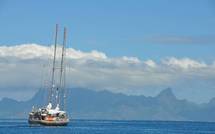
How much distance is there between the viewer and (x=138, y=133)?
649 ft

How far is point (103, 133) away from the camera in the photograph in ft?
640

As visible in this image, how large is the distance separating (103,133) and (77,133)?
9241mm

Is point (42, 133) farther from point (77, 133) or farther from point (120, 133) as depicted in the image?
point (120, 133)

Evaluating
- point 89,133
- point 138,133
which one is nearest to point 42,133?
point 89,133

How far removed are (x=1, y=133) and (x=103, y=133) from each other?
27.7 m

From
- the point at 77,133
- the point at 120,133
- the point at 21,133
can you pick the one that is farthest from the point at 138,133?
the point at 21,133

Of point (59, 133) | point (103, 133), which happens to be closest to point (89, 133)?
point (103, 133)

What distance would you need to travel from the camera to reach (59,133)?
18000 centimetres

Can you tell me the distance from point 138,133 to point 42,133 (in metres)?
29.1

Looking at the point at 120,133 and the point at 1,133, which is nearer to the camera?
the point at 1,133

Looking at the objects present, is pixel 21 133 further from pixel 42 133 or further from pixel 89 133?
pixel 89 133

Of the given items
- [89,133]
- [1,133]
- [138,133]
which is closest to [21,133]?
[1,133]

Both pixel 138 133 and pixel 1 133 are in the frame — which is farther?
pixel 138 133

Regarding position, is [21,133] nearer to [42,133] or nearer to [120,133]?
[42,133]
